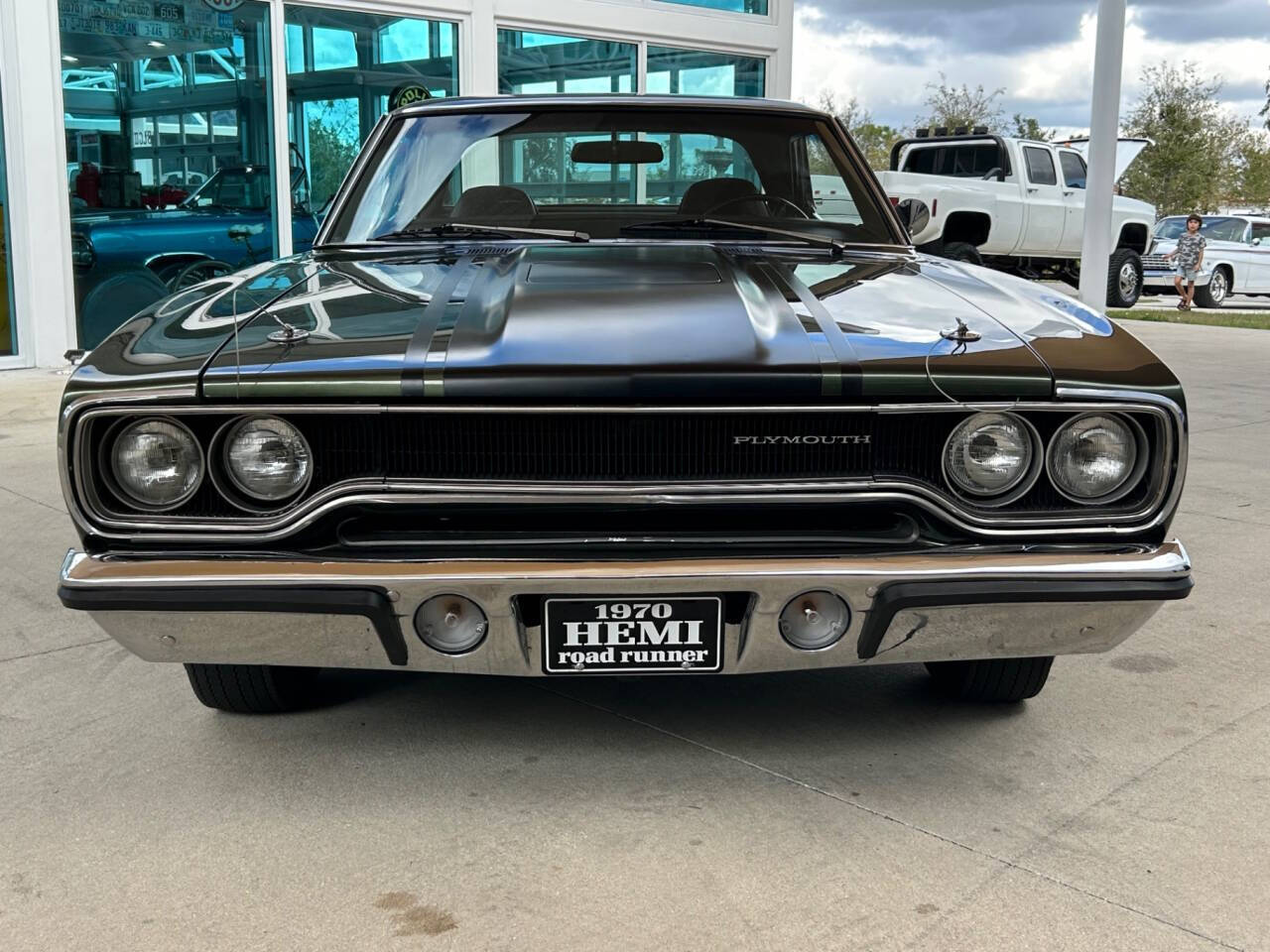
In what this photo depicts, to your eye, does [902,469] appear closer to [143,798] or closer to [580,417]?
[580,417]

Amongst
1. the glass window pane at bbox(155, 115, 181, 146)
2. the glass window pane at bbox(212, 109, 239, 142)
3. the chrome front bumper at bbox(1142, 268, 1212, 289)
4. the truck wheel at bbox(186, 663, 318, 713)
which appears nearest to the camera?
the truck wheel at bbox(186, 663, 318, 713)

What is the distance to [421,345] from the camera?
2.38 metres

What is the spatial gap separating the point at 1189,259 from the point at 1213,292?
4.41ft

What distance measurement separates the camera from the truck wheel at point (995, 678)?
294 cm

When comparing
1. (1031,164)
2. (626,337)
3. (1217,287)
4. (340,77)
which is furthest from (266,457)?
(1217,287)

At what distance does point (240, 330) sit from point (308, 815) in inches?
38.3

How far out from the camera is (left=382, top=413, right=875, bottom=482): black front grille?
2359 millimetres

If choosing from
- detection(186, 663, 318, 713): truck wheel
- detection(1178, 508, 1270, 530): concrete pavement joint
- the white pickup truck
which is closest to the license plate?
detection(186, 663, 318, 713): truck wheel

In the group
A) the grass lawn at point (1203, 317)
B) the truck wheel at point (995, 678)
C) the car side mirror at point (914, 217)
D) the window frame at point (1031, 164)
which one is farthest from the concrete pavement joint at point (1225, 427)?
the window frame at point (1031, 164)

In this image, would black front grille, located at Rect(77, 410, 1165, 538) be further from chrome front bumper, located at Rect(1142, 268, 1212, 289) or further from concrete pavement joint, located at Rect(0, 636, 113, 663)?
chrome front bumper, located at Rect(1142, 268, 1212, 289)

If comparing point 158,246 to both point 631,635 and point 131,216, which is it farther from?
point 631,635

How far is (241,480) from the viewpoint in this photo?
7.88ft

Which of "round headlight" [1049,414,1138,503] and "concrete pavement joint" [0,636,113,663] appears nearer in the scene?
"round headlight" [1049,414,1138,503]

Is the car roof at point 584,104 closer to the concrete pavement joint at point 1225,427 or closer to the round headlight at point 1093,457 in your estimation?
the round headlight at point 1093,457
